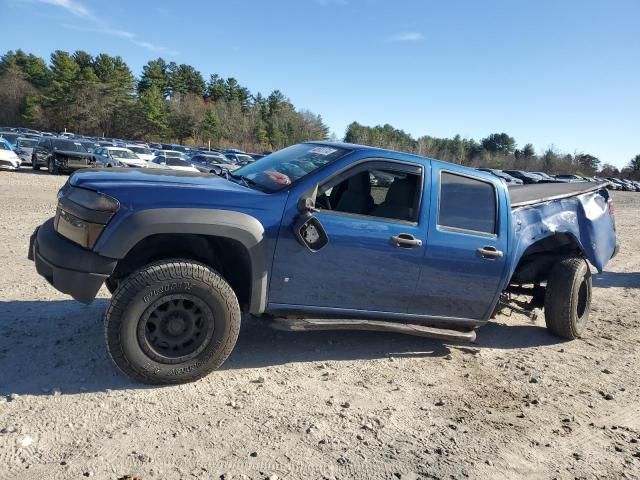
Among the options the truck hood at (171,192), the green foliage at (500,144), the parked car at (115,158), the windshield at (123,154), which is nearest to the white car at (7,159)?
the parked car at (115,158)

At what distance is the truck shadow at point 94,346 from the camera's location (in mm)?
3520

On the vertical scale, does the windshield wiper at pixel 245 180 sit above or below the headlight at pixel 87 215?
above

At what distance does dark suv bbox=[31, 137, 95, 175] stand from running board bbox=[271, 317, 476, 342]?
22.8 meters

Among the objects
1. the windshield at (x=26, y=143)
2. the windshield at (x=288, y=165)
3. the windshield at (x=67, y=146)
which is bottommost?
the windshield at (x=26, y=143)

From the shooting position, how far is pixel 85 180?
3582 mm

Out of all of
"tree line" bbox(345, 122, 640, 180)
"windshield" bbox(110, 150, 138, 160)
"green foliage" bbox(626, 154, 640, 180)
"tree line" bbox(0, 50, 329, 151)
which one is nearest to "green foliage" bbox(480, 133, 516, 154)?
"tree line" bbox(345, 122, 640, 180)

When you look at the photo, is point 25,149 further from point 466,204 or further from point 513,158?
point 513,158

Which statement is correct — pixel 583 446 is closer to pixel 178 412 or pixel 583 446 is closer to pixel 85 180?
pixel 178 412

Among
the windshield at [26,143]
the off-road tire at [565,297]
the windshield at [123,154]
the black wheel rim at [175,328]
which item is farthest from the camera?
the windshield at [26,143]

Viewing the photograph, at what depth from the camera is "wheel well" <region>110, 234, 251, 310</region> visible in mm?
3684

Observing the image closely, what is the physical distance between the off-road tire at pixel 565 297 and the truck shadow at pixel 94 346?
0.21 meters

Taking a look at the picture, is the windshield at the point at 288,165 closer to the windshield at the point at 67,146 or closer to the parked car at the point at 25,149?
the windshield at the point at 67,146

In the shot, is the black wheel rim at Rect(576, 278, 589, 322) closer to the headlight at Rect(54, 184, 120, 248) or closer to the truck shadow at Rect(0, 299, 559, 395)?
the truck shadow at Rect(0, 299, 559, 395)

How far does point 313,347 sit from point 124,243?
2.02 meters
